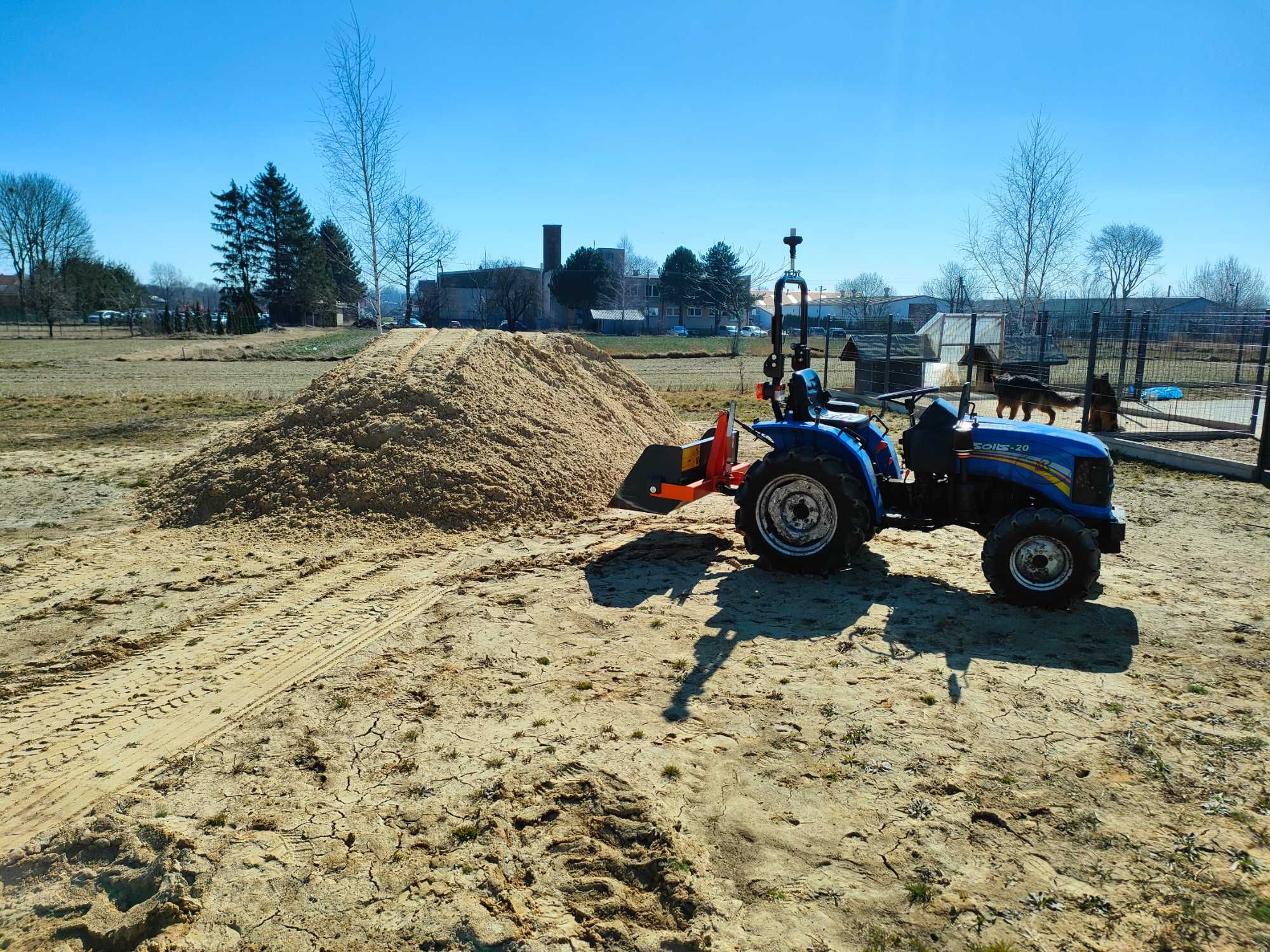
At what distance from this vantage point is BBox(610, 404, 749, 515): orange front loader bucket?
726 centimetres

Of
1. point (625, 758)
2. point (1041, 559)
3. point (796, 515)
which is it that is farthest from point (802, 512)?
point (625, 758)

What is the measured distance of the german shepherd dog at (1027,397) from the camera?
14117 mm

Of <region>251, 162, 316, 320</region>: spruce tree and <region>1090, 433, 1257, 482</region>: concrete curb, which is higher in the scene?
<region>251, 162, 316, 320</region>: spruce tree

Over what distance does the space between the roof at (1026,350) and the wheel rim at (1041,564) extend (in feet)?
35.9

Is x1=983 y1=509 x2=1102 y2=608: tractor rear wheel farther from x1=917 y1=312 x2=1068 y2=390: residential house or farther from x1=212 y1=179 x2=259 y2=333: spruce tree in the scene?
x1=212 y1=179 x2=259 y2=333: spruce tree

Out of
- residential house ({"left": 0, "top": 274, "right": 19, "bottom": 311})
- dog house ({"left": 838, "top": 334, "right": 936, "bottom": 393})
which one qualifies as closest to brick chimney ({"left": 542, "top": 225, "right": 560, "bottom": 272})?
residential house ({"left": 0, "top": 274, "right": 19, "bottom": 311})

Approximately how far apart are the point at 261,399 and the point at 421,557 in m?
13.7

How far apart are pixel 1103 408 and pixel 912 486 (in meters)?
9.31

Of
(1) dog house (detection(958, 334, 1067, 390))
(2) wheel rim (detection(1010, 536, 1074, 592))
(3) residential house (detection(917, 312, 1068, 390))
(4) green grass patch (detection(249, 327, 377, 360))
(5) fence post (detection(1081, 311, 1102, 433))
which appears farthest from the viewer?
(4) green grass patch (detection(249, 327, 377, 360))

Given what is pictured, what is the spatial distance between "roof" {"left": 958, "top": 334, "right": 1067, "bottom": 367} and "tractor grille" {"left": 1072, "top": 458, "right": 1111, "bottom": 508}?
35.0ft

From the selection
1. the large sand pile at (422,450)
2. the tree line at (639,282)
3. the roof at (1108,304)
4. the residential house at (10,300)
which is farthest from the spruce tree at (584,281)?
the large sand pile at (422,450)

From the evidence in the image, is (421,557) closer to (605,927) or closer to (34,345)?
(605,927)

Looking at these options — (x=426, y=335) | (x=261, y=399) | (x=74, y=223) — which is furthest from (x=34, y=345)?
(x=426, y=335)

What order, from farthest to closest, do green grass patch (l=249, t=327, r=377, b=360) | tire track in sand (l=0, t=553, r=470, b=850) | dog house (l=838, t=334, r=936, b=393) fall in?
1. green grass patch (l=249, t=327, r=377, b=360)
2. dog house (l=838, t=334, r=936, b=393)
3. tire track in sand (l=0, t=553, r=470, b=850)
